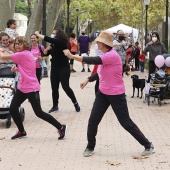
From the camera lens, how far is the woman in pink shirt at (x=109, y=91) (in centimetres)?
791

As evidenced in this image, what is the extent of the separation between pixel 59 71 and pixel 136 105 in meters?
2.69

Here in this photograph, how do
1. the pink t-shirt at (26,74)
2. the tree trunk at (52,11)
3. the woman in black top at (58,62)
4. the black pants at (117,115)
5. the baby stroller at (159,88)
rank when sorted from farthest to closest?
1. the tree trunk at (52,11)
2. the baby stroller at (159,88)
3. the woman in black top at (58,62)
4. the pink t-shirt at (26,74)
5. the black pants at (117,115)

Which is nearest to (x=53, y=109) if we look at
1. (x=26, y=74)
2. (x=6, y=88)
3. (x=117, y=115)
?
(x=6, y=88)

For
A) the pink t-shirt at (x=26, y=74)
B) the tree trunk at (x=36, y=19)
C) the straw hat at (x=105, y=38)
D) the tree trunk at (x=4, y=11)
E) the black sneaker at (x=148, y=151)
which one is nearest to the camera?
the straw hat at (x=105, y=38)

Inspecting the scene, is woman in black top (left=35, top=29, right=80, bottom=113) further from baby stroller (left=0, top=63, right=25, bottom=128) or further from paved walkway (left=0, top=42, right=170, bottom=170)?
baby stroller (left=0, top=63, right=25, bottom=128)

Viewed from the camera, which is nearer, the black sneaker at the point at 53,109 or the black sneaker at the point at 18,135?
the black sneaker at the point at 18,135

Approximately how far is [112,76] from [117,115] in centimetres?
58

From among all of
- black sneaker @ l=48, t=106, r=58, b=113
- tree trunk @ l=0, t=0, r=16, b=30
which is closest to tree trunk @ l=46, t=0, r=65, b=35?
tree trunk @ l=0, t=0, r=16, b=30

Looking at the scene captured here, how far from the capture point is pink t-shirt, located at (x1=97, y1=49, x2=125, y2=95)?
7.92m

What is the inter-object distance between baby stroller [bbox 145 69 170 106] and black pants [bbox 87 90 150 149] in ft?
19.2

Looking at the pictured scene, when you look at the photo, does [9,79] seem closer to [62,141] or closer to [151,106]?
[62,141]

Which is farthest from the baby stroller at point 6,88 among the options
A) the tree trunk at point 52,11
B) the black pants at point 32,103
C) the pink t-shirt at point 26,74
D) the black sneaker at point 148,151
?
the tree trunk at point 52,11

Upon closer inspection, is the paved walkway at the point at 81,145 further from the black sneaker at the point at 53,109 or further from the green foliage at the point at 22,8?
the green foliage at the point at 22,8

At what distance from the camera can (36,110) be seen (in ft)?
30.6
